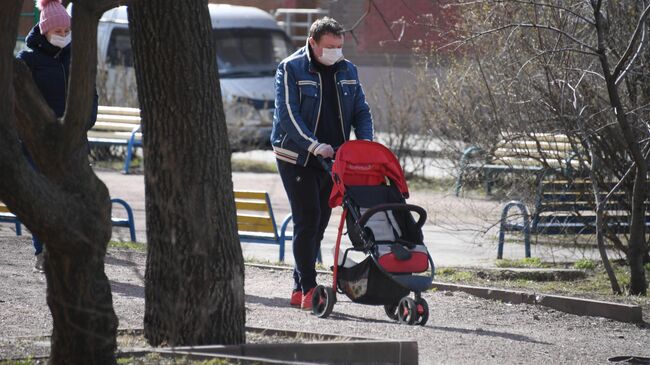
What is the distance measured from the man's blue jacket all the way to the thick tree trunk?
1784mm

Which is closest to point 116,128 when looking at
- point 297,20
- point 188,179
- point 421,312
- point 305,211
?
point 305,211

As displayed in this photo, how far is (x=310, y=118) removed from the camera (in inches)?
303

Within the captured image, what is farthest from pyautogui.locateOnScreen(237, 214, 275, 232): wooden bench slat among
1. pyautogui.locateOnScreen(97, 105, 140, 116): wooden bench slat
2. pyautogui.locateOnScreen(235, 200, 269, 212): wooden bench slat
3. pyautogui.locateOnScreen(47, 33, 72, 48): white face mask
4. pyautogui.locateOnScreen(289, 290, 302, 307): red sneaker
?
pyautogui.locateOnScreen(97, 105, 140, 116): wooden bench slat

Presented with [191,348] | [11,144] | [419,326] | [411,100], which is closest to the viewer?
[11,144]

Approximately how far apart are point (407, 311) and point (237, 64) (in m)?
16.1

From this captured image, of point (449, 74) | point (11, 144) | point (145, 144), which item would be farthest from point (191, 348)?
point (449, 74)

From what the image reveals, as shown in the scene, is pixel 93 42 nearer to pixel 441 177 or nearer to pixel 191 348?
pixel 191 348

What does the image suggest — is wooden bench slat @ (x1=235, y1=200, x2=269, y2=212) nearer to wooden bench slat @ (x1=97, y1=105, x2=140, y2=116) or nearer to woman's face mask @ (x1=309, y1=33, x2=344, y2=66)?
woman's face mask @ (x1=309, y1=33, x2=344, y2=66)

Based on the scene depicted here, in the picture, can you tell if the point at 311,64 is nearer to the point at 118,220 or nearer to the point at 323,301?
the point at 323,301

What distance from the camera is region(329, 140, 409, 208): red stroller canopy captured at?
7301mm

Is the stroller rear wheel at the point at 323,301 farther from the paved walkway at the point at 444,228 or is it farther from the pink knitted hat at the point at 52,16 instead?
the paved walkway at the point at 444,228

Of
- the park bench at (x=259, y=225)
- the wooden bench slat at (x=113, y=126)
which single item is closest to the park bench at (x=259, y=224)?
the park bench at (x=259, y=225)

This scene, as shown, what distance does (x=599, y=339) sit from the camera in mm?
7395

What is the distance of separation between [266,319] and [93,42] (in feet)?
9.20
